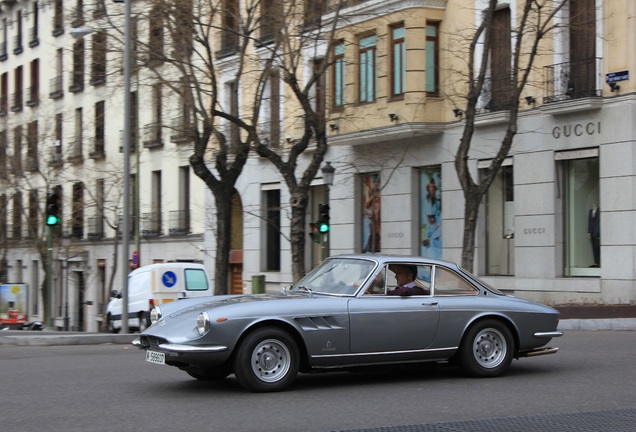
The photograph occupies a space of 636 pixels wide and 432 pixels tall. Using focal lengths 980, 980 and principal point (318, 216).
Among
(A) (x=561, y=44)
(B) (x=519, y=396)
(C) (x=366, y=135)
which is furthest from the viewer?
(C) (x=366, y=135)

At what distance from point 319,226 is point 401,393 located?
15794mm

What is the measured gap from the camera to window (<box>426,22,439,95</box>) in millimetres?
27609

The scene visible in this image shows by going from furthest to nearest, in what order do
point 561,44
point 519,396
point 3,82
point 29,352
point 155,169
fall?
point 3,82
point 155,169
point 561,44
point 29,352
point 519,396

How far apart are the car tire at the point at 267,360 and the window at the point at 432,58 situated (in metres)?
18.5

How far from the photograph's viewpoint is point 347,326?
10.3 metres

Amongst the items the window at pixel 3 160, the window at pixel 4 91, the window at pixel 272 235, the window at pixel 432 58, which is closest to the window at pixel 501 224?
the window at pixel 432 58

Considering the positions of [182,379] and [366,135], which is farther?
[366,135]

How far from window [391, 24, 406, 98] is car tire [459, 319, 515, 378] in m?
17.2

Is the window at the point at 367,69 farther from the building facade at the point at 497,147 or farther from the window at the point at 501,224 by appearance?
the window at the point at 501,224

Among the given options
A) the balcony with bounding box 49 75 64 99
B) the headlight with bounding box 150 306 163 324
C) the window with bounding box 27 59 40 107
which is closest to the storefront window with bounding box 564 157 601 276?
the headlight with bounding box 150 306 163 324

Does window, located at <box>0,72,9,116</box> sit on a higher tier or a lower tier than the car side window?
higher

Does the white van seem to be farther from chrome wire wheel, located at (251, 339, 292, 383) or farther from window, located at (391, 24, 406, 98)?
chrome wire wheel, located at (251, 339, 292, 383)

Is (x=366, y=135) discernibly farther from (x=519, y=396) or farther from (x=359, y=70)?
(x=519, y=396)

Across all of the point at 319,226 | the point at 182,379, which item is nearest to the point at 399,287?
the point at 182,379
